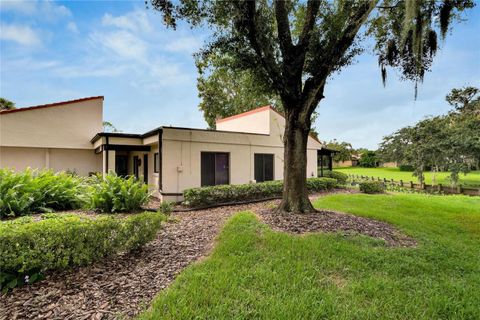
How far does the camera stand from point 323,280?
3264 millimetres

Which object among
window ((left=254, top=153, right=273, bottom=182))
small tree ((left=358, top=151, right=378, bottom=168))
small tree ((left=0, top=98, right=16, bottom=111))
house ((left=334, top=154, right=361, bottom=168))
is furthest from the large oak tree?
house ((left=334, top=154, right=361, bottom=168))

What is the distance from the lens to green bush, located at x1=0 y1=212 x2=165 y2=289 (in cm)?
301

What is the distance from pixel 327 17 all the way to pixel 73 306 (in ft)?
25.8

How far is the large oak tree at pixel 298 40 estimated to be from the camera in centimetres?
589

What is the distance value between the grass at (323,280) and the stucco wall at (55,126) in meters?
12.9

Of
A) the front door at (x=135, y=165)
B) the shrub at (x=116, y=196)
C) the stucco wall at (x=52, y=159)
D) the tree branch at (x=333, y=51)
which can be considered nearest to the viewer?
the tree branch at (x=333, y=51)

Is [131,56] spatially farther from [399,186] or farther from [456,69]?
[399,186]

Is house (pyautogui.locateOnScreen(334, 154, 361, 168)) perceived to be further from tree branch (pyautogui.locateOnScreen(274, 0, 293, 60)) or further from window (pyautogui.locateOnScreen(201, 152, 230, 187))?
tree branch (pyautogui.locateOnScreen(274, 0, 293, 60))

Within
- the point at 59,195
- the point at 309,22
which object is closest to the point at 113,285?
the point at 59,195

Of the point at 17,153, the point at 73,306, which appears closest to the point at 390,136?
the point at 73,306

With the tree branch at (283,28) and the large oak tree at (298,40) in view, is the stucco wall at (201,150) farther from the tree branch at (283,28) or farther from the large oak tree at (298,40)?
the tree branch at (283,28)

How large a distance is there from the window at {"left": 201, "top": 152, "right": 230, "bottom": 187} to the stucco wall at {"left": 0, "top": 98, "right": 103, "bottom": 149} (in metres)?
7.94

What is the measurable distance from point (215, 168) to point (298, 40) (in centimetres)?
668

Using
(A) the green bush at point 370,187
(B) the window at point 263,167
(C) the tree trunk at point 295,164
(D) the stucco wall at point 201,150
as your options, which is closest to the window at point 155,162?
(D) the stucco wall at point 201,150
